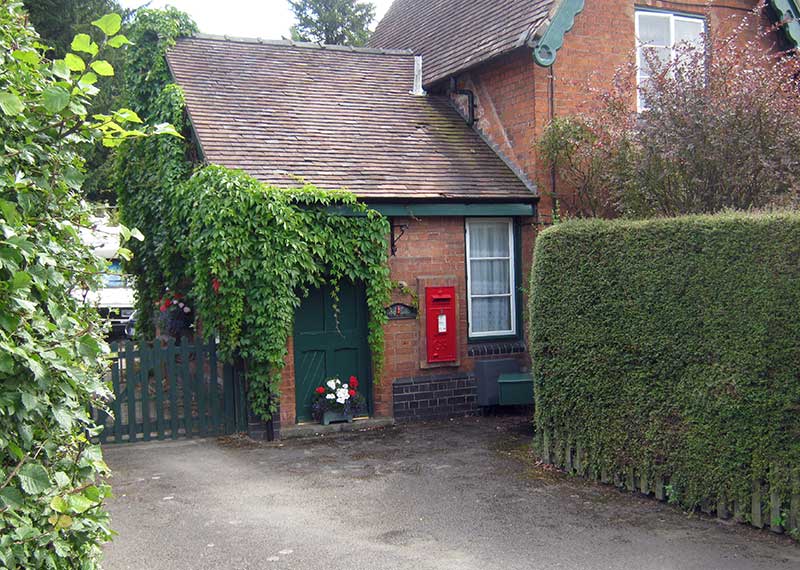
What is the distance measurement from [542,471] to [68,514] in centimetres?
677

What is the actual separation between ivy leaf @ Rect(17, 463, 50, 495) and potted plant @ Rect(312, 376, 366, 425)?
27.7ft

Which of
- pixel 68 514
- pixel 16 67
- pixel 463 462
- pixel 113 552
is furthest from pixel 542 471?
pixel 16 67

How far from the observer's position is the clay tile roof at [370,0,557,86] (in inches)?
510

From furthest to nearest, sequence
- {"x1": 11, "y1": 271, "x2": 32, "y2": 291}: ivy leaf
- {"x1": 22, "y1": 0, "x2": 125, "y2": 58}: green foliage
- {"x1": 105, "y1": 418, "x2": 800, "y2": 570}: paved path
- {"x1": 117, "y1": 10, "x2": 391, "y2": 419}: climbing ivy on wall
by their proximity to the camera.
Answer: {"x1": 22, "y1": 0, "x2": 125, "y2": 58}: green foliage
{"x1": 117, "y1": 10, "x2": 391, "y2": 419}: climbing ivy on wall
{"x1": 105, "y1": 418, "x2": 800, "y2": 570}: paved path
{"x1": 11, "y1": 271, "x2": 32, "y2": 291}: ivy leaf

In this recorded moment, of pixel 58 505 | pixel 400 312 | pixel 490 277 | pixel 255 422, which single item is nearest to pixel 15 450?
pixel 58 505

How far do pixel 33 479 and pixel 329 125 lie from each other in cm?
1083

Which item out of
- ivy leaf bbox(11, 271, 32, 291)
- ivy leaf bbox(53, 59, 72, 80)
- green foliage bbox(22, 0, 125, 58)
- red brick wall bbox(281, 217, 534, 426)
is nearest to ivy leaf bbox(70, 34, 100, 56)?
ivy leaf bbox(53, 59, 72, 80)

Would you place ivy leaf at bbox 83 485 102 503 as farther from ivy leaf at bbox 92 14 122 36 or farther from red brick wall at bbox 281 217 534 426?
red brick wall at bbox 281 217 534 426

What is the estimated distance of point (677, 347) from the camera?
748 cm

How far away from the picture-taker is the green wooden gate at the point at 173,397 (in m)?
10.7

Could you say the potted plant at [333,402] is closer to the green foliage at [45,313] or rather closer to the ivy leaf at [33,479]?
the green foliage at [45,313]

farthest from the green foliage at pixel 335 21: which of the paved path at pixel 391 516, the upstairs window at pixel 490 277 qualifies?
the paved path at pixel 391 516

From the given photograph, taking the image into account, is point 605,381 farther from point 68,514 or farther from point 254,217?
point 68,514

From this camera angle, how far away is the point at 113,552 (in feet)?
22.0
